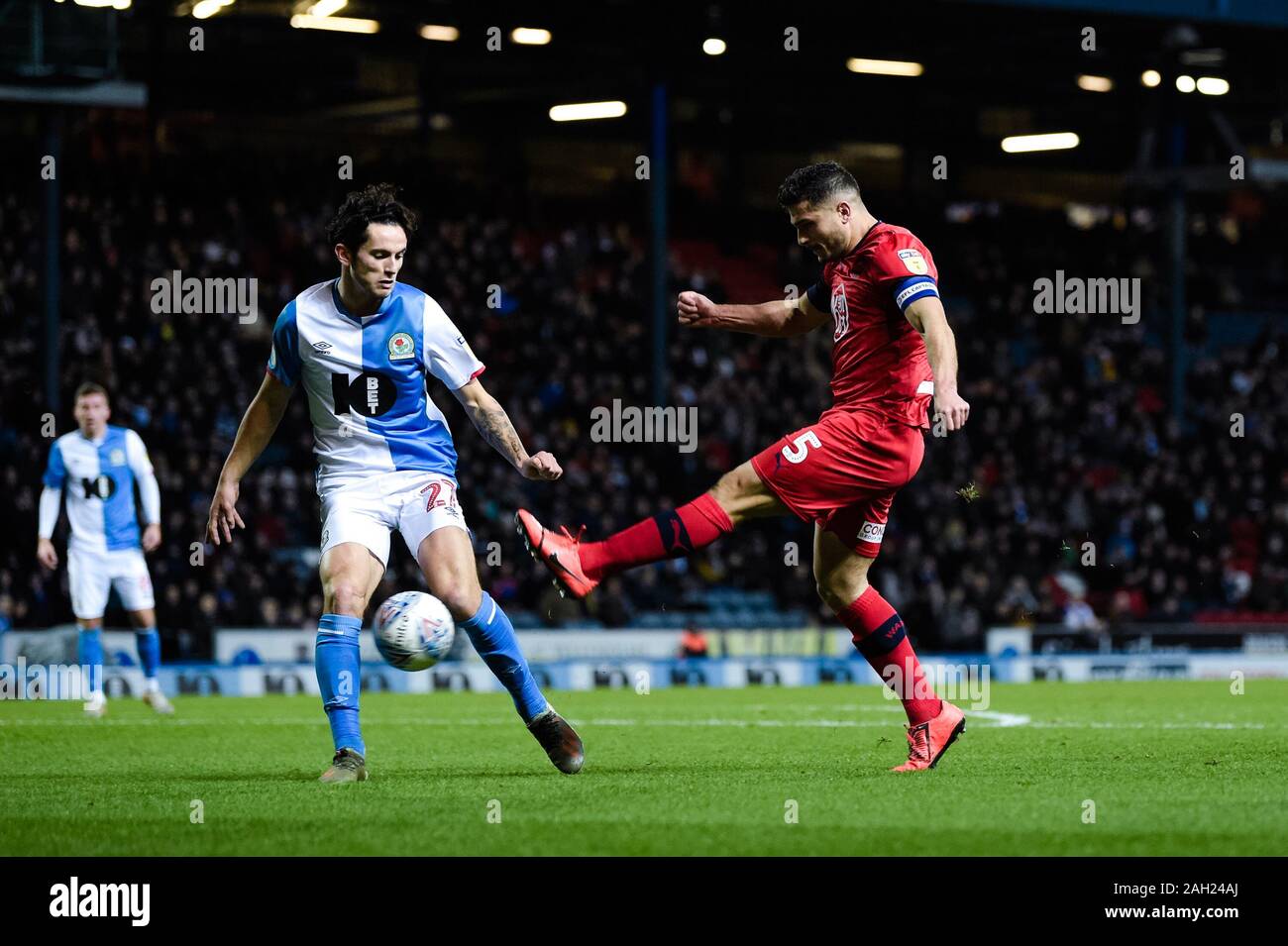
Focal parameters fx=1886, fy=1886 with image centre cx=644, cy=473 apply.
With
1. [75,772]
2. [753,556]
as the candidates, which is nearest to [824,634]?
[753,556]

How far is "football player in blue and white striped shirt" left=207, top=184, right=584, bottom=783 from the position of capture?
314 inches

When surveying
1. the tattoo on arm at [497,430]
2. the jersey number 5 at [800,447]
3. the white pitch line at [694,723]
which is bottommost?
the white pitch line at [694,723]

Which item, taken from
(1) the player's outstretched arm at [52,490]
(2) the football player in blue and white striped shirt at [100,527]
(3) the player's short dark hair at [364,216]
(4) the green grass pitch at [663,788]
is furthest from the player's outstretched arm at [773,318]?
(1) the player's outstretched arm at [52,490]

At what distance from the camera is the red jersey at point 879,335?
812 cm

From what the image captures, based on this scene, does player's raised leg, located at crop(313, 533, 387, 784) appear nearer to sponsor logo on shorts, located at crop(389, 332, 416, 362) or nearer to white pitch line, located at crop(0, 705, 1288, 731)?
sponsor logo on shorts, located at crop(389, 332, 416, 362)

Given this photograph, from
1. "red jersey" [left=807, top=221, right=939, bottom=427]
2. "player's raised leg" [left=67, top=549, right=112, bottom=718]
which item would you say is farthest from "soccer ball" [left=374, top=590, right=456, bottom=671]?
"player's raised leg" [left=67, top=549, right=112, bottom=718]

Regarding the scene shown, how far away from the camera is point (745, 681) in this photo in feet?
71.4

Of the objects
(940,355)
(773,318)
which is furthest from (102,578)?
(940,355)

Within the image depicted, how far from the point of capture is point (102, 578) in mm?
14352

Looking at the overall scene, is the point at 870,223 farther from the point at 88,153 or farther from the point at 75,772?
the point at 88,153

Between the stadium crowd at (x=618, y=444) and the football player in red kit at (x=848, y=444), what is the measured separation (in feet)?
42.5

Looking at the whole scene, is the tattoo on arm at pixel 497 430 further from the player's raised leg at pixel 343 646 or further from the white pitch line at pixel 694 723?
the white pitch line at pixel 694 723
